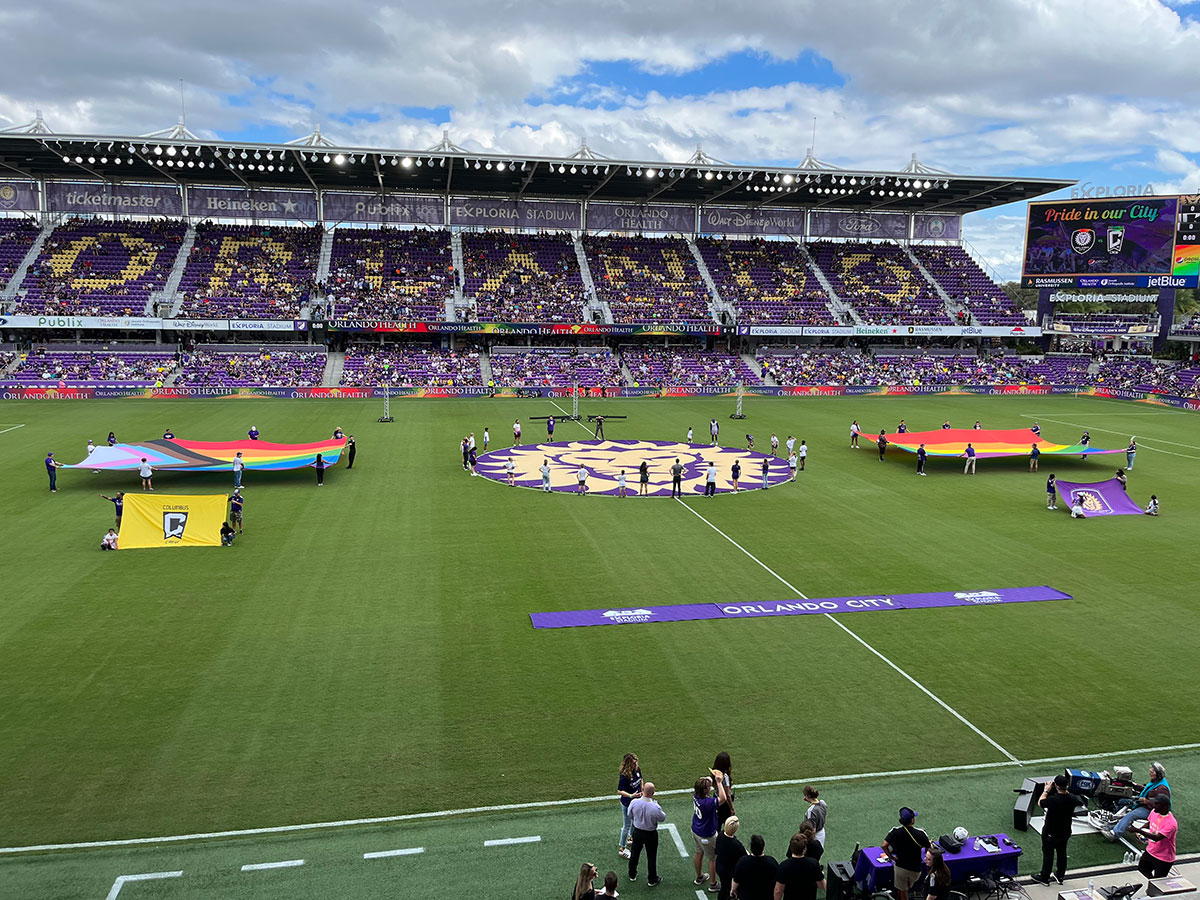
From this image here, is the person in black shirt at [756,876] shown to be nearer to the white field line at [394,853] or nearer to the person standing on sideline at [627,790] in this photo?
the person standing on sideline at [627,790]

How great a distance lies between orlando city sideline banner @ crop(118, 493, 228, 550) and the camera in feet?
72.4

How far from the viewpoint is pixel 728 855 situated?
8.41 meters

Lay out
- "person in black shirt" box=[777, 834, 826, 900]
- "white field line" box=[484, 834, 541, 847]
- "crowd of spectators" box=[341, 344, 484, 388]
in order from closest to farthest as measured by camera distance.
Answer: "person in black shirt" box=[777, 834, 826, 900] → "white field line" box=[484, 834, 541, 847] → "crowd of spectators" box=[341, 344, 484, 388]

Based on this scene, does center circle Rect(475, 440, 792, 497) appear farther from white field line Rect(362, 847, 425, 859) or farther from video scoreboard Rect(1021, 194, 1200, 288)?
video scoreboard Rect(1021, 194, 1200, 288)

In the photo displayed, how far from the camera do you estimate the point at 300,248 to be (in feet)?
250

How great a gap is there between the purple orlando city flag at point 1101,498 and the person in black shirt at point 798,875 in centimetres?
2404

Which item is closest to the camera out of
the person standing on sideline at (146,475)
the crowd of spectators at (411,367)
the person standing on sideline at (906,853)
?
the person standing on sideline at (906,853)

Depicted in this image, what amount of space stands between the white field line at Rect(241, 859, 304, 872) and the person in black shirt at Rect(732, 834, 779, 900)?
17.0 feet

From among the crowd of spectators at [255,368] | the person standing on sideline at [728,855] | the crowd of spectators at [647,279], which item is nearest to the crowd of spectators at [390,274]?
the crowd of spectators at [255,368]

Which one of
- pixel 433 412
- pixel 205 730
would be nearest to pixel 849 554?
pixel 205 730

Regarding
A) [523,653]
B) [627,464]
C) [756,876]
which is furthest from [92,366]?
[756,876]

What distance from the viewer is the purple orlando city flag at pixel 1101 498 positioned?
90.0 feet

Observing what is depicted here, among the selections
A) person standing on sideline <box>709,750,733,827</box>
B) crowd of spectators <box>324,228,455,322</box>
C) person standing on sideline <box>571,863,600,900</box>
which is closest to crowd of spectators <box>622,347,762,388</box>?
crowd of spectators <box>324,228,455,322</box>

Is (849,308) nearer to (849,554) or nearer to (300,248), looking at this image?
(300,248)
